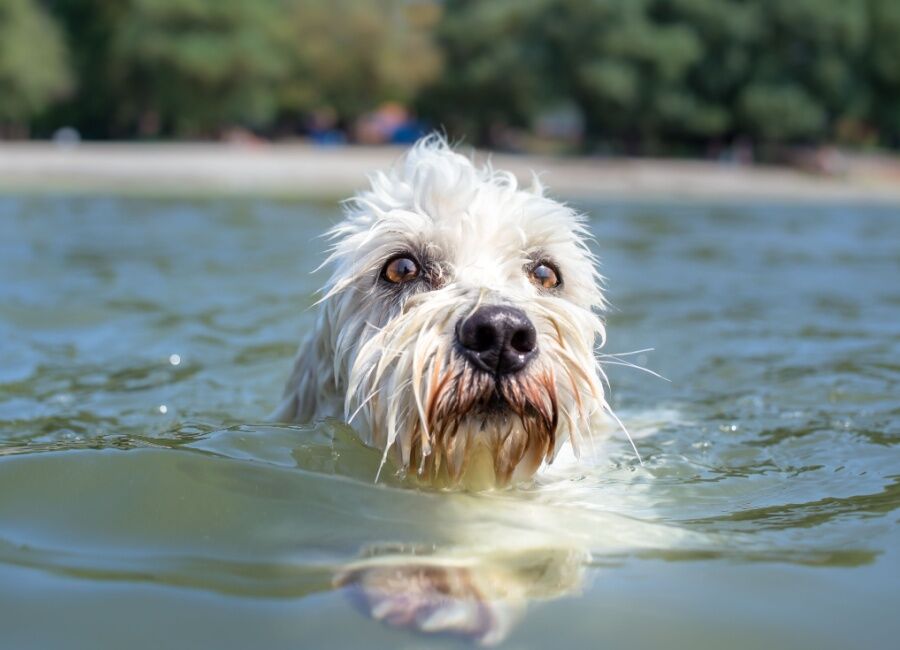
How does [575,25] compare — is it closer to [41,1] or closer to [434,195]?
[41,1]

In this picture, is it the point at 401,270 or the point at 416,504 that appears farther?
the point at 401,270

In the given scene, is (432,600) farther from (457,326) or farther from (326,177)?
(326,177)

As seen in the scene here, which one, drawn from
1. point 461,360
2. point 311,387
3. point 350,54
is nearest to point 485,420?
point 461,360

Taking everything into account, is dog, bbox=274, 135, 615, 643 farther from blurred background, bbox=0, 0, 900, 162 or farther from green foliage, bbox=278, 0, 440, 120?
green foliage, bbox=278, 0, 440, 120

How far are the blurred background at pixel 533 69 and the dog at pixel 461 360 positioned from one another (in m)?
59.1

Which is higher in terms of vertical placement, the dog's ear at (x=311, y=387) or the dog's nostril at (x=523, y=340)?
the dog's nostril at (x=523, y=340)

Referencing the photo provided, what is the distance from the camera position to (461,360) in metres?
3.86

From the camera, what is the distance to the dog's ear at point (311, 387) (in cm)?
508

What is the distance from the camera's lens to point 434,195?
15.1ft

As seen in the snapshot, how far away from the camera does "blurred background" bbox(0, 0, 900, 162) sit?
206ft

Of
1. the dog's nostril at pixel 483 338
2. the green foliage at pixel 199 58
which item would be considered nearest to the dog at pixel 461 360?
the dog's nostril at pixel 483 338

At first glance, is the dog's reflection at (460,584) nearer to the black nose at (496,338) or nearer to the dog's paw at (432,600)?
the dog's paw at (432,600)

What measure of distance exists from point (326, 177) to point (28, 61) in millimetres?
25780

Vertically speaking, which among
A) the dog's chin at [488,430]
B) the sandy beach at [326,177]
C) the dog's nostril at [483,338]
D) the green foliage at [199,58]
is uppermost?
the green foliage at [199,58]
